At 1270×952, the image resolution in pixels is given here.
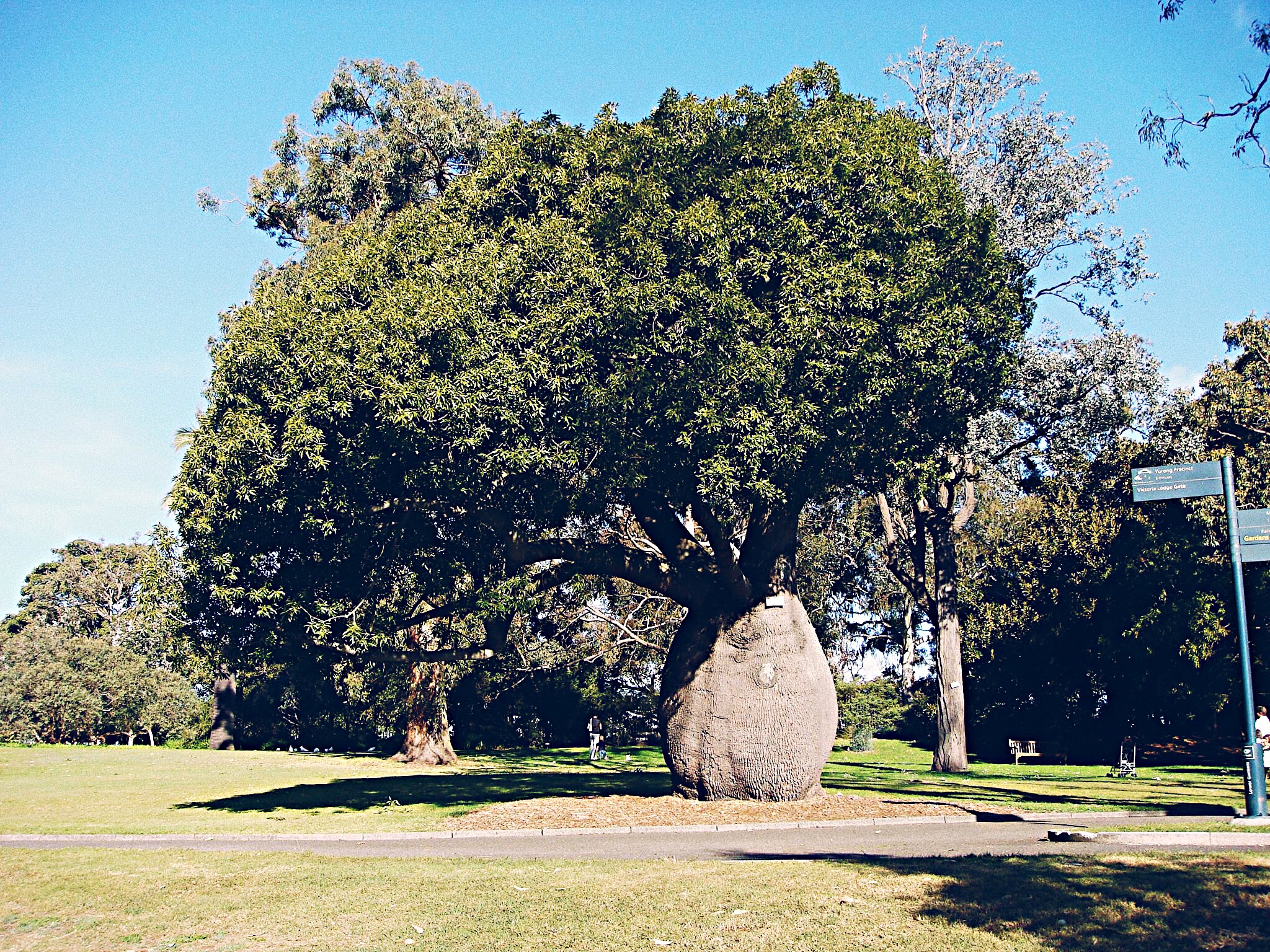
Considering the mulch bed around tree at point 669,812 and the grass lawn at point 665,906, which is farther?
the mulch bed around tree at point 669,812

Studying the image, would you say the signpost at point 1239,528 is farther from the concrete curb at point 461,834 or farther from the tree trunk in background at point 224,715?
the tree trunk in background at point 224,715

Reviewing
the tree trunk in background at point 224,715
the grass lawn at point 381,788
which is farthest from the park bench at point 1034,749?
the tree trunk in background at point 224,715

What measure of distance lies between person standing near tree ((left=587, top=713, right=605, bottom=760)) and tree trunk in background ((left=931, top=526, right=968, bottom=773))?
41.1 ft

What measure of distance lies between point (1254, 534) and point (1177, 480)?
1.27 m

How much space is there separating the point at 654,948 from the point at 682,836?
22.2 feet

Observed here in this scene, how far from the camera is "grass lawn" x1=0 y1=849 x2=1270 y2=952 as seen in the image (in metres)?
7.22

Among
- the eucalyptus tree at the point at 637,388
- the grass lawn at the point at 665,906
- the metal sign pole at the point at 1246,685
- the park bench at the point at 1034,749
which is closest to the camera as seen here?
the grass lawn at the point at 665,906

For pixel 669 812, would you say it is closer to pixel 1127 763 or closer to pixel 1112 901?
pixel 1112 901

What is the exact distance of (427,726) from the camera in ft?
113

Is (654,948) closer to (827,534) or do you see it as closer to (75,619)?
(827,534)

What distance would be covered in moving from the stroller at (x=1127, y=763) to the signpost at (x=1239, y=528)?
11.6m

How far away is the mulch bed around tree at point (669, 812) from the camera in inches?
591

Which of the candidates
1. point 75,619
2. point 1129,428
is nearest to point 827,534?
point 1129,428

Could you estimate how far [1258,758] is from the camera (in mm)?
14062
